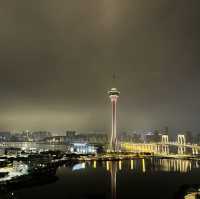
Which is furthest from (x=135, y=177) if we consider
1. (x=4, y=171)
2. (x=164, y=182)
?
(x=4, y=171)

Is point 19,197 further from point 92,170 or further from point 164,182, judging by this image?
point 92,170

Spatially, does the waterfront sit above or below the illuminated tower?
below

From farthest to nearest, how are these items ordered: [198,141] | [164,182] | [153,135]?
[153,135] → [198,141] → [164,182]

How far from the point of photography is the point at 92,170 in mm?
18297

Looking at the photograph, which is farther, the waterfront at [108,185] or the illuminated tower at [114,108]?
the illuminated tower at [114,108]

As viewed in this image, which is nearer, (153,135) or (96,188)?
(96,188)

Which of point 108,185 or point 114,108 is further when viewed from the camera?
point 114,108

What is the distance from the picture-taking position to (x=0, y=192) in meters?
11.0

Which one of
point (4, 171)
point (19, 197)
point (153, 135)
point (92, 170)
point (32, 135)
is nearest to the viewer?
point (19, 197)

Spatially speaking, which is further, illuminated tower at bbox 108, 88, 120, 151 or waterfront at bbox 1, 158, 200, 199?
illuminated tower at bbox 108, 88, 120, 151

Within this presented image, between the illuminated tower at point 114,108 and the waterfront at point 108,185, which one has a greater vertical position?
the illuminated tower at point 114,108

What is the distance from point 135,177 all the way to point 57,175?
344 cm

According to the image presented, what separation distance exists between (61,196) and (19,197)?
1301 millimetres

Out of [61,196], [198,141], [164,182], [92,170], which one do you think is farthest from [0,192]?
[198,141]
